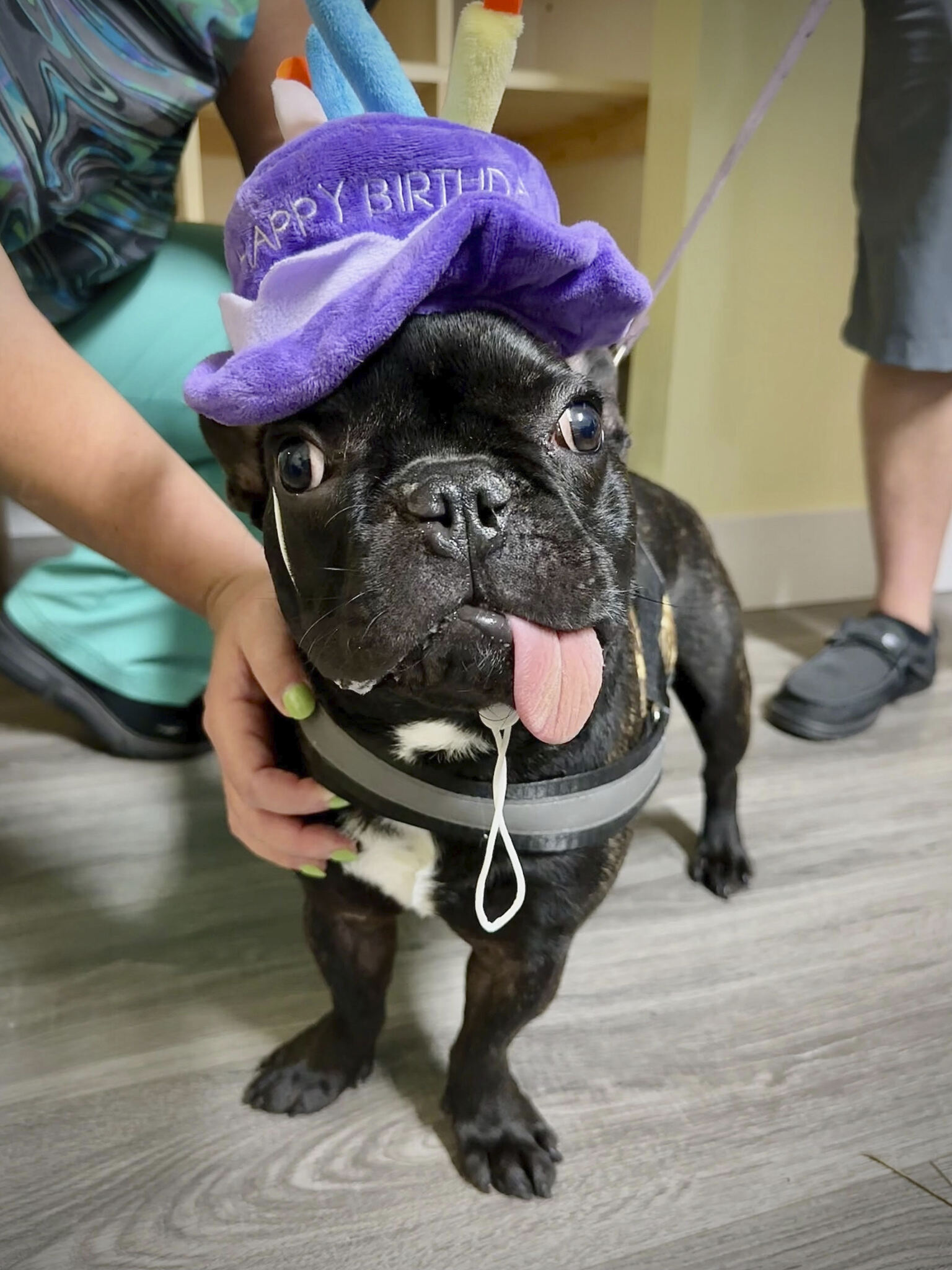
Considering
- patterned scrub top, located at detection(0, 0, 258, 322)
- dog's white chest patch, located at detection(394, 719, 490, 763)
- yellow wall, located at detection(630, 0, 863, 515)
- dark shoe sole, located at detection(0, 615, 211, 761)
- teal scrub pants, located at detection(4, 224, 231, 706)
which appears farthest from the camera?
yellow wall, located at detection(630, 0, 863, 515)

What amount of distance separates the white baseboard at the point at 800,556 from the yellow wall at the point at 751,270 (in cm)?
4

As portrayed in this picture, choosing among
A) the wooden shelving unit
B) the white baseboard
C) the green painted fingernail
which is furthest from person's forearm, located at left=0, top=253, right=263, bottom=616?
the white baseboard

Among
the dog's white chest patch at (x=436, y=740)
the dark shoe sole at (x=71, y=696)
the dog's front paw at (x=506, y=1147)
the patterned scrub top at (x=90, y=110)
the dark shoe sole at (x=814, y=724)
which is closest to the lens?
the dog's white chest patch at (x=436, y=740)

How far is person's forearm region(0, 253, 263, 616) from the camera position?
0.89m

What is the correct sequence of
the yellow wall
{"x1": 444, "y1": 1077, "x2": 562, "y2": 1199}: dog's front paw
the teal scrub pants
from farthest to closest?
1. the yellow wall
2. the teal scrub pants
3. {"x1": 444, "y1": 1077, "x2": 562, "y2": 1199}: dog's front paw

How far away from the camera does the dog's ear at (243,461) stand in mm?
769

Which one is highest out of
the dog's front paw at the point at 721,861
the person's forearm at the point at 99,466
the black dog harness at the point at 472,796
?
the person's forearm at the point at 99,466

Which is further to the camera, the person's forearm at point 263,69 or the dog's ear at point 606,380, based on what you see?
the person's forearm at point 263,69

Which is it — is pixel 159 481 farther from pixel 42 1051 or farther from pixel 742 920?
pixel 742 920

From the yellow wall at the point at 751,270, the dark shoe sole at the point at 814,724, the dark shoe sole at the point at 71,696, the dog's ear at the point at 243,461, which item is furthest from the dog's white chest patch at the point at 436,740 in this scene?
the yellow wall at the point at 751,270

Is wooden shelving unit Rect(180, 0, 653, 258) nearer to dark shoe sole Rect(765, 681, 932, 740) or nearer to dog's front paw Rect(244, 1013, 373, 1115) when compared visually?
dark shoe sole Rect(765, 681, 932, 740)

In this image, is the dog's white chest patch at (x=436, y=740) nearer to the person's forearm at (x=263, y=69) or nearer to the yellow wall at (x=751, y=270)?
the person's forearm at (x=263, y=69)

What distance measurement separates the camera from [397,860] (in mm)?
783

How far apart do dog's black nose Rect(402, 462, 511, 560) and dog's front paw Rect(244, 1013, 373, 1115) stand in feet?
1.96
